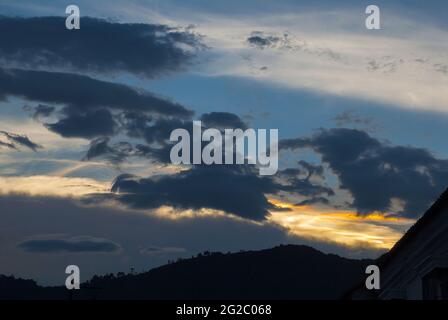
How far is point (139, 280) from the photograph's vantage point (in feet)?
628

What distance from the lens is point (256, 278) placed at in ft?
584

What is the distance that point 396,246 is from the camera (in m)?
24.3

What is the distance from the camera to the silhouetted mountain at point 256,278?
6253 inches

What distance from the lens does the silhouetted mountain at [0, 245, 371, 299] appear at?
6253 inches
